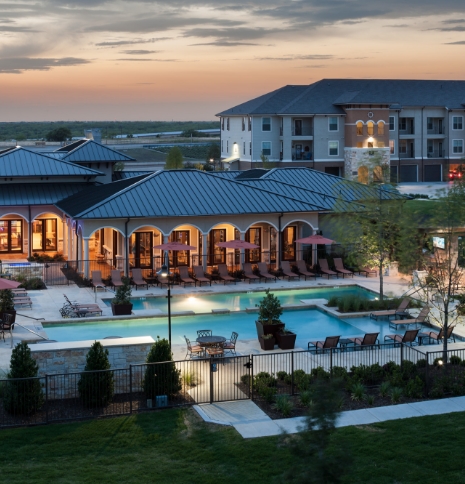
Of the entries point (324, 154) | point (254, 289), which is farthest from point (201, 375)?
point (324, 154)

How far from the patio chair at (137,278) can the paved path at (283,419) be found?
16.8 metres

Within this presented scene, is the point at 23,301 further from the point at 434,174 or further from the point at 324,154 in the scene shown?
the point at 434,174

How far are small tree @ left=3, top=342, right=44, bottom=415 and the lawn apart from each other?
2.70ft

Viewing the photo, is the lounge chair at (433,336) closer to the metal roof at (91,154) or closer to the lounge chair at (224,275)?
the lounge chair at (224,275)

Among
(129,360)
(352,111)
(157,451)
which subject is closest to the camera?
(157,451)

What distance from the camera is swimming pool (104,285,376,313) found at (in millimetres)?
31859

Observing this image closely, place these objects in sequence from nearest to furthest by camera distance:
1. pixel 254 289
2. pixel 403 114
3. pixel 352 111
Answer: pixel 254 289 → pixel 352 111 → pixel 403 114

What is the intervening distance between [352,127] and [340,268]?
43.0 meters

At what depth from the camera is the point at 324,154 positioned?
260ft

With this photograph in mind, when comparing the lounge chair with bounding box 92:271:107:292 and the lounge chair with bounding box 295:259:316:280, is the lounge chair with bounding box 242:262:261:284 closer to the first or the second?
the lounge chair with bounding box 295:259:316:280

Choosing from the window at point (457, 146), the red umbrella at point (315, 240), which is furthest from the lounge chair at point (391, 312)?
the window at point (457, 146)

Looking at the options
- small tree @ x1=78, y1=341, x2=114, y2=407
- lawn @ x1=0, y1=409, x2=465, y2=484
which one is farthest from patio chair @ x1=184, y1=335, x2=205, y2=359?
lawn @ x1=0, y1=409, x2=465, y2=484

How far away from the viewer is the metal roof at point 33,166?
44.0 metres

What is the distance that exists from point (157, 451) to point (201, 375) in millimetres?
4895
